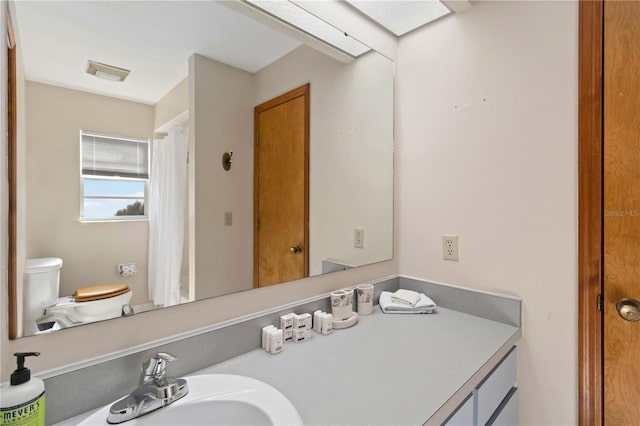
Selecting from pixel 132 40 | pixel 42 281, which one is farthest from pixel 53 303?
pixel 132 40

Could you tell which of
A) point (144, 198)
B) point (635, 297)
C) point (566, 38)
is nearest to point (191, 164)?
point (144, 198)

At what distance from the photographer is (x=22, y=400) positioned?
55 cm

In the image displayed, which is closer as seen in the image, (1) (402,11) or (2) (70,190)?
(2) (70,190)

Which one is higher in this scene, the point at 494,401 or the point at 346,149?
the point at 346,149

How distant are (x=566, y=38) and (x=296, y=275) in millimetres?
1310

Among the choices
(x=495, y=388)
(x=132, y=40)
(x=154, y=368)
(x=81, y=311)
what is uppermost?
(x=132, y=40)

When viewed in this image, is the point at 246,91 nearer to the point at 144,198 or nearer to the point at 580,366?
the point at 144,198

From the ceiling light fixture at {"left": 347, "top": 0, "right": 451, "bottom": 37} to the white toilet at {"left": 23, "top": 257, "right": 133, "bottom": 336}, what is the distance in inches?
56.3

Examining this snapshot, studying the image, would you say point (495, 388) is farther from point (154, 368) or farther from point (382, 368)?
point (154, 368)

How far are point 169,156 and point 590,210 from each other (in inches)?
55.0

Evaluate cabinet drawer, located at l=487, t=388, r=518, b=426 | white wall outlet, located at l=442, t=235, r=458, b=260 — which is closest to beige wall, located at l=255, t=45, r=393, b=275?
white wall outlet, located at l=442, t=235, r=458, b=260

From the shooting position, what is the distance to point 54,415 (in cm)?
67

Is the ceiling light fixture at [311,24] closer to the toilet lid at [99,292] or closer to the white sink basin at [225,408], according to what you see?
the toilet lid at [99,292]

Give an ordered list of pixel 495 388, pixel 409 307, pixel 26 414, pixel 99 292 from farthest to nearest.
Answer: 1. pixel 409 307
2. pixel 495 388
3. pixel 99 292
4. pixel 26 414
